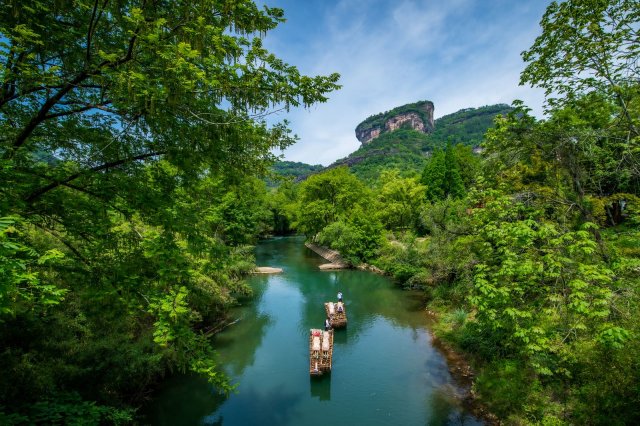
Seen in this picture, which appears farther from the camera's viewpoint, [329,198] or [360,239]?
[329,198]

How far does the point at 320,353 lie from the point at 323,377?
3.31 feet

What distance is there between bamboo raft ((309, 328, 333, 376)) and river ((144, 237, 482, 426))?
401 mm

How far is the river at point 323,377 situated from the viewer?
12.0m

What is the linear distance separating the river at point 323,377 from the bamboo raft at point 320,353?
401mm

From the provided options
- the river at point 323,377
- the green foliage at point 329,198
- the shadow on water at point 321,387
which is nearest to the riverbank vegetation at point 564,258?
the river at point 323,377

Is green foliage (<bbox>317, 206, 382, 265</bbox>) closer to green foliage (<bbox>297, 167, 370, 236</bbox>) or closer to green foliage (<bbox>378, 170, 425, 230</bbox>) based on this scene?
green foliage (<bbox>378, 170, 425, 230</bbox>)

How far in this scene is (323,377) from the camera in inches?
576

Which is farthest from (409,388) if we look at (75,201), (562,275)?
(75,201)

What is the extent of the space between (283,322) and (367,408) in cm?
957

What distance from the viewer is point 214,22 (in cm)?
587

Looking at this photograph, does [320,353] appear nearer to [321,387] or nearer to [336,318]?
[321,387]

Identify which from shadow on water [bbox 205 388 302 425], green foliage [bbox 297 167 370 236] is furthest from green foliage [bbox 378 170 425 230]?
shadow on water [bbox 205 388 302 425]

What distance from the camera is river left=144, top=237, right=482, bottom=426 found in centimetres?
1204

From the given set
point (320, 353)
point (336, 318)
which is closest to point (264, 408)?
point (320, 353)
